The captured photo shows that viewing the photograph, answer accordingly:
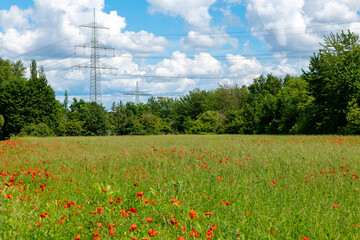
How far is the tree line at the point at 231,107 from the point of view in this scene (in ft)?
97.9

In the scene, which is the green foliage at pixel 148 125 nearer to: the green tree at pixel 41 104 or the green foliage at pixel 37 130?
the green tree at pixel 41 104

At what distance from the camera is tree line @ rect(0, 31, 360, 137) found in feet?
97.9

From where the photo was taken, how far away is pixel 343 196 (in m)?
5.81

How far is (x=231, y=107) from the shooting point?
247 feet

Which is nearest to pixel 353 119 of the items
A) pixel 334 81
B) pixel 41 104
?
pixel 334 81

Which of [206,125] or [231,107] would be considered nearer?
[206,125]

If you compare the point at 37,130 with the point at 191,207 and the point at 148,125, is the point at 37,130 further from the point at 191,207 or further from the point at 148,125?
the point at 191,207

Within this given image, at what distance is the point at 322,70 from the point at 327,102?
363 cm

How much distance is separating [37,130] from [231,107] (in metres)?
45.2

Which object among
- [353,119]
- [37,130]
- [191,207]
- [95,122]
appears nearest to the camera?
[191,207]

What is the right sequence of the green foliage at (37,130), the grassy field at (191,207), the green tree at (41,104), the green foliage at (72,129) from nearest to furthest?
1. the grassy field at (191,207)
2. the green foliage at (37,130)
3. the green tree at (41,104)
4. the green foliage at (72,129)

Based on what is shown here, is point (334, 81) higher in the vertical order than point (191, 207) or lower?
higher

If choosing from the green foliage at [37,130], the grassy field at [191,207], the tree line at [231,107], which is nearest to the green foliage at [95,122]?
the tree line at [231,107]

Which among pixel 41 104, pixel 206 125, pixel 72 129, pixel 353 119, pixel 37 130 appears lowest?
pixel 72 129
